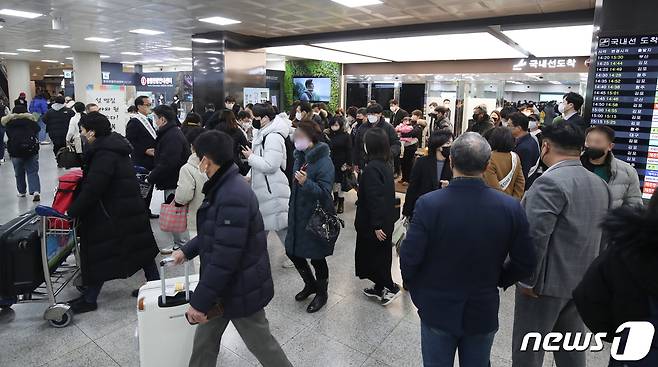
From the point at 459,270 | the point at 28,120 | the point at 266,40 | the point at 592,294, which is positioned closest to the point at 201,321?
the point at 459,270

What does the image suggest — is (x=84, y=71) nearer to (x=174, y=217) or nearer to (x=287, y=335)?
(x=174, y=217)

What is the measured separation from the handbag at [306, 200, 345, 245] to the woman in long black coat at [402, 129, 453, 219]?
2.27ft

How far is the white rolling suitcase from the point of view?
7.69 ft

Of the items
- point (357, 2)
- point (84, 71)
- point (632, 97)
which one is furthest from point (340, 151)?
point (84, 71)

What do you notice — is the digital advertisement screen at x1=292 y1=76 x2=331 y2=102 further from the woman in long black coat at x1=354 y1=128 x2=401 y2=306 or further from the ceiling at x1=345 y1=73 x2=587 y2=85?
the woman in long black coat at x1=354 y1=128 x2=401 y2=306

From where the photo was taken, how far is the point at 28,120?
6.65m

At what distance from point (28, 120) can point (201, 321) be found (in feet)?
21.0

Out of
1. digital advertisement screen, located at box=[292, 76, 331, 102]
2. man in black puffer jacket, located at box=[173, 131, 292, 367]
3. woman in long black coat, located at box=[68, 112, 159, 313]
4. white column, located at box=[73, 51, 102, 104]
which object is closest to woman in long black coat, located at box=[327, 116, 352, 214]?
woman in long black coat, located at box=[68, 112, 159, 313]

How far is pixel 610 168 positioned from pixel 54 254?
416 cm

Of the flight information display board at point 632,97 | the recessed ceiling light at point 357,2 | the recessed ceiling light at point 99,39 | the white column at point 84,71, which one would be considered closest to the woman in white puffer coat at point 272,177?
the flight information display board at point 632,97

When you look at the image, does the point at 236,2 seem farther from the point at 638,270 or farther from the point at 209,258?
the point at 638,270

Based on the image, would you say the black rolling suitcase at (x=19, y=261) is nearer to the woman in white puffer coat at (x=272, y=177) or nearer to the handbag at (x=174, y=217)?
the handbag at (x=174, y=217)

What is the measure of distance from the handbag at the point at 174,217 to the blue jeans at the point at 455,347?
103 inches

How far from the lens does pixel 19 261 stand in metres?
2.99
